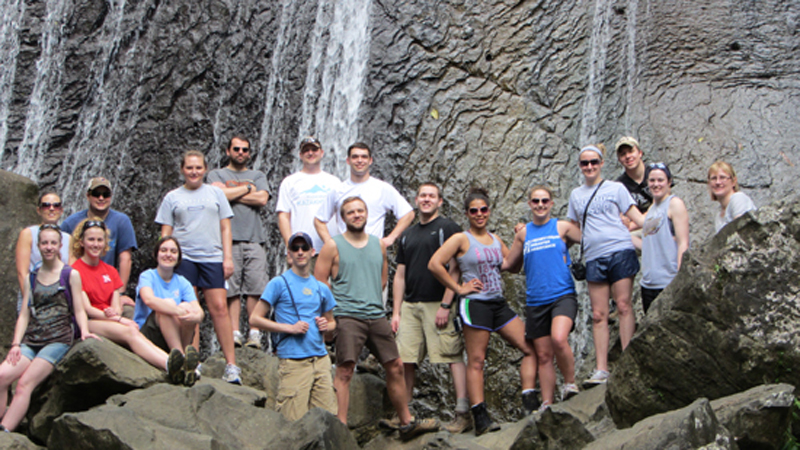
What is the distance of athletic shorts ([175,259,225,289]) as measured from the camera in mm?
7234

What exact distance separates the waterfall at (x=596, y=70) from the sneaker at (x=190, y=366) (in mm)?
6931

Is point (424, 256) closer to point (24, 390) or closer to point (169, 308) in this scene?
point (169, 308)

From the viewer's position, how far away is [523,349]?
22.3 ft

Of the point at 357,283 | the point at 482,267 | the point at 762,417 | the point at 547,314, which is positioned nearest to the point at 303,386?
the point at 357,283

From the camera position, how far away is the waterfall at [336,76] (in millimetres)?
11789

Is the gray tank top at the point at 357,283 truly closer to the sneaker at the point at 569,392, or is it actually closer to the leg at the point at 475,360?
the leg at the point at 475,360

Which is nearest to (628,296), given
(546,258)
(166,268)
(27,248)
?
(546,258)

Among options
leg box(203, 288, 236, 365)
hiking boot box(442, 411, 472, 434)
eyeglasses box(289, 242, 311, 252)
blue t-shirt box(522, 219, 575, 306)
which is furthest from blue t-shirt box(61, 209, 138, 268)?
blue t-shirt box(522, 219, 575, 306)

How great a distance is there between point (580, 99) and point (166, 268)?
7.21 metres

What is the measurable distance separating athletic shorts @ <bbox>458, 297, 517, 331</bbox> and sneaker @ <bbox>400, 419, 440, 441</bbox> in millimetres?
925

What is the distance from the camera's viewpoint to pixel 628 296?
259 inches

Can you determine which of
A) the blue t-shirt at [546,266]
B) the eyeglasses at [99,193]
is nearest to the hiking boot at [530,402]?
the blue t-shirt at [546,266]

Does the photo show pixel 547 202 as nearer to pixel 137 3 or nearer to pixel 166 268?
pixel 166 268

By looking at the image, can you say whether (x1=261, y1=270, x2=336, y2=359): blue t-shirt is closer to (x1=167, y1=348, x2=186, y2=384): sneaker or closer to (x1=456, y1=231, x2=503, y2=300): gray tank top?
(x1=167, y1=348, x2=186, y2=384): sneaker
